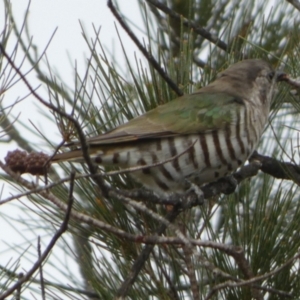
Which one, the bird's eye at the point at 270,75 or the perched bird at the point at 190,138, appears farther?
the bird's eye at the point at 270,75

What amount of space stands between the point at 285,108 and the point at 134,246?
5.86 feet

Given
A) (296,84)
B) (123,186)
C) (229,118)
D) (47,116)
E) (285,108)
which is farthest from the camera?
(285,108)

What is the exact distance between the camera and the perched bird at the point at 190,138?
360 centimetres

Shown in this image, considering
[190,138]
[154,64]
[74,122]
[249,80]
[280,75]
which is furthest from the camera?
[249,80]

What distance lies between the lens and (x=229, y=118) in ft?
13.0

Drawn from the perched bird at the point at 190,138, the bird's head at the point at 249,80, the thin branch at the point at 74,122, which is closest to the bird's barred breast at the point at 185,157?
the perched bird at the point at 190,138

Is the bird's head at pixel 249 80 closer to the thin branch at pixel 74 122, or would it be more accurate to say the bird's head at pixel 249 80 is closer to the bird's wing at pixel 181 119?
the bird's wing at pixel 181 119

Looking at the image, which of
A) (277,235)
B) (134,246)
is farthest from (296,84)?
(134,246)

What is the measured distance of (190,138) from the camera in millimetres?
3850

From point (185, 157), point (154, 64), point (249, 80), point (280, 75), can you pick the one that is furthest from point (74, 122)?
point (249, 80)

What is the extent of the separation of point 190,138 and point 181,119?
4.4 inches

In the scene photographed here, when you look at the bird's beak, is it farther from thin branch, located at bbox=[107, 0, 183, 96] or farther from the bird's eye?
thin branch, located at bbox=[107, 0, 183, 96]

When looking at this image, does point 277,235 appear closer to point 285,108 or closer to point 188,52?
point 188,52

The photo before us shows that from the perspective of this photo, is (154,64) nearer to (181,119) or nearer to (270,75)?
(181,119)
